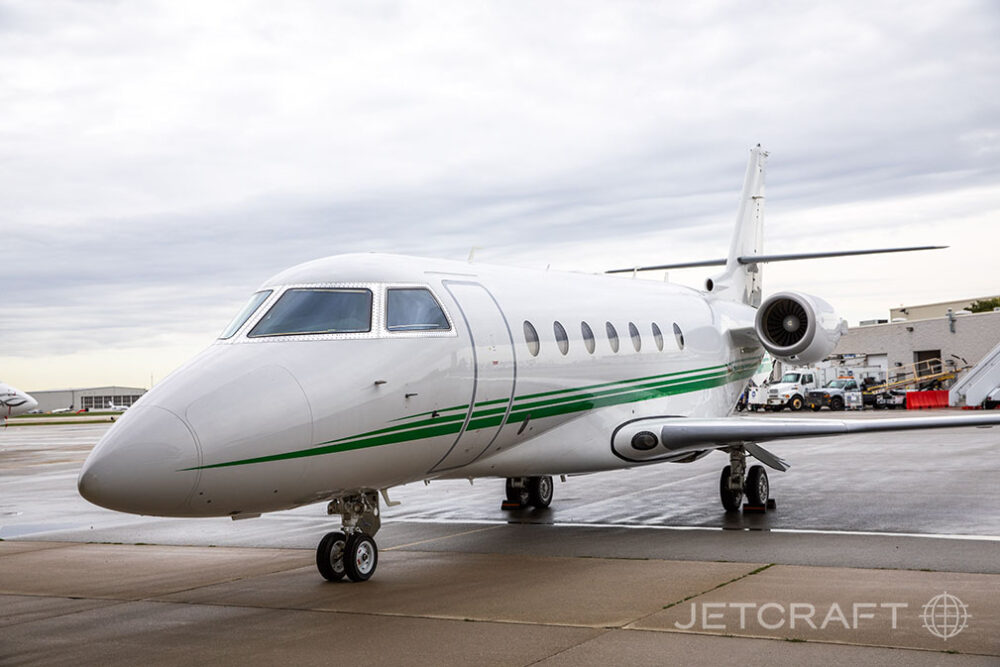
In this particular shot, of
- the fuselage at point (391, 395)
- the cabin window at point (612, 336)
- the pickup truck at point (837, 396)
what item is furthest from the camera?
the pickup truck at point (837, 396)

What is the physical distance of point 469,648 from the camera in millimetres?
7113

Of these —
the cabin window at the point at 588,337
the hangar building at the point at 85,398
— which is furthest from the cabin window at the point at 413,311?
the hangar building at the point at 85,398

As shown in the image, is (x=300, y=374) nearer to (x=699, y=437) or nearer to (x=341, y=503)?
(x=341, y=503)

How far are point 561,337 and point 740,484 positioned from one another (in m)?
4.32

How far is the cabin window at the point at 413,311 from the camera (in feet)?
30.9

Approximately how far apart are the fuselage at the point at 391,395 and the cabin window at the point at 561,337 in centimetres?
2

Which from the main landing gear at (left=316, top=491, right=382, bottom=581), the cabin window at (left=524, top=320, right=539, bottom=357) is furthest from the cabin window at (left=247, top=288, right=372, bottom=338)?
the cabin window at (left=524, top=320, right=539, bottom=357)

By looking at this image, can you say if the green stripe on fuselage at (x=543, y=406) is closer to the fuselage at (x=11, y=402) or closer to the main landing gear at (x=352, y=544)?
the main landing gear at (x=352, y=544)

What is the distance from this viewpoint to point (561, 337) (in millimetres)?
11711

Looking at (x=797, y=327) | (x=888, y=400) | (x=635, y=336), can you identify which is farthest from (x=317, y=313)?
(x=888, y=400)

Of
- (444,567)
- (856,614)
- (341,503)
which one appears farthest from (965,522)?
(341,503)

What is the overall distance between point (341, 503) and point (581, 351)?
3.71 m

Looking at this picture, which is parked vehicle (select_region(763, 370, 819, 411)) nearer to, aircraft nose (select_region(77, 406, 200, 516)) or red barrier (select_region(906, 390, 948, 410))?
red barrier (select_region(906, 390, 948, 410))

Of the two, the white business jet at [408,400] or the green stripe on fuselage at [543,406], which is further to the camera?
the green stripe on fuselage at [543,406]
